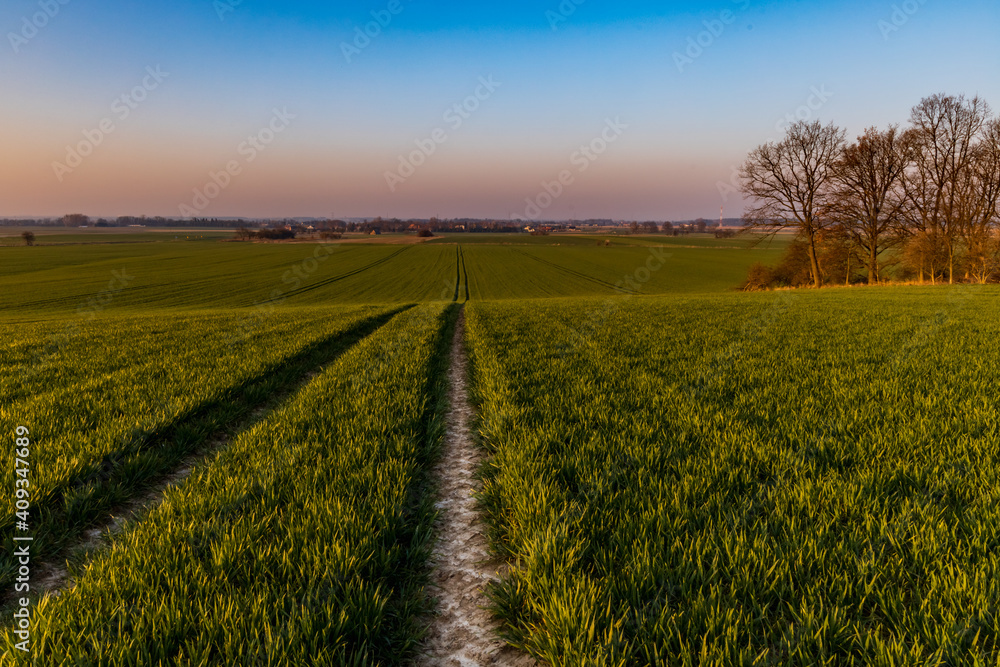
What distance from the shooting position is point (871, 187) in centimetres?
3388

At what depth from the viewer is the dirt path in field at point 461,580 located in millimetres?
2367

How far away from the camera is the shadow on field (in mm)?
3297

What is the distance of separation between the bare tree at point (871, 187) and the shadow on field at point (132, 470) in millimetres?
43815

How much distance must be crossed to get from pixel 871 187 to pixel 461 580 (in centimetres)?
4640

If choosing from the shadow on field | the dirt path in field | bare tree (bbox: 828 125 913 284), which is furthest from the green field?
bare tree (bbox: 828 125 913 284)

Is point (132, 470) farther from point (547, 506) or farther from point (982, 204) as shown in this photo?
point (982, 204)

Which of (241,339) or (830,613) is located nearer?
(830,613)

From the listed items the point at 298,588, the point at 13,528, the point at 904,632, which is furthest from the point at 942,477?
the point at 13,528

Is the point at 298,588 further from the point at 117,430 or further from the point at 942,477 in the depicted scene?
the point at 942,477

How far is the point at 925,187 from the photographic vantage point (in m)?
32.4

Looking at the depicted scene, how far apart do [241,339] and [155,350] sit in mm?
1990

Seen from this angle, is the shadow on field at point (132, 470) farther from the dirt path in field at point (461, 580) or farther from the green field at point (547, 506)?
the dirt path in field at point (461, 580)

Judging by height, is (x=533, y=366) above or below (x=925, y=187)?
below

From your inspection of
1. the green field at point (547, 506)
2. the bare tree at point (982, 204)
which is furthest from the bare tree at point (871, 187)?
the green field at point (547, 506)
